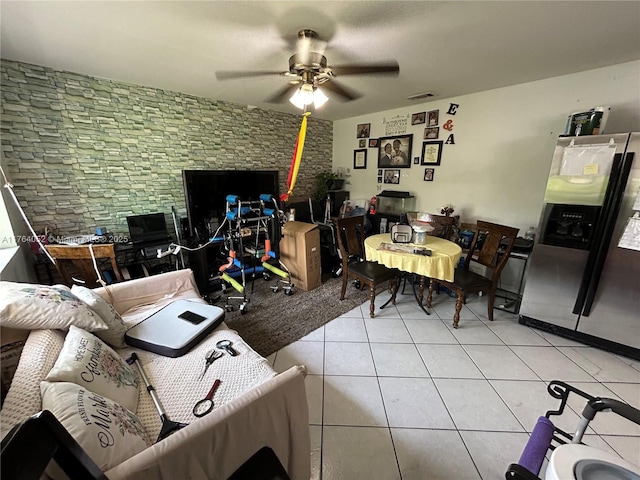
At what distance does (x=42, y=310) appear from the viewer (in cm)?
113

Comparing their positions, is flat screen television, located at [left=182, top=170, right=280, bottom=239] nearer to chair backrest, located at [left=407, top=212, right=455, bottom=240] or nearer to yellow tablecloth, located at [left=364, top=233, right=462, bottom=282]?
yellow tablecloth, located at [left=364, top=233, right=462, bottom=282]

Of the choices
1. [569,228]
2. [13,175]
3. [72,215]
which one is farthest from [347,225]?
[13,175]

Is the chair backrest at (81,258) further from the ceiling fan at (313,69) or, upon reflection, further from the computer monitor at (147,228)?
the ceiling fan at (313,69)

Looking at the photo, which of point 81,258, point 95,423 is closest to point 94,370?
point 95,423

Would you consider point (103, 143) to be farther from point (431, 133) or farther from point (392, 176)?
point (431, 133)

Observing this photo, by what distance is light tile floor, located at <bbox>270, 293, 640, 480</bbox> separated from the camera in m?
1.34

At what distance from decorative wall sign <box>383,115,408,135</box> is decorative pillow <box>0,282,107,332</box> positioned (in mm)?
3966

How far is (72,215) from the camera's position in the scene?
260cm

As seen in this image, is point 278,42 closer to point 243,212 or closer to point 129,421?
point 243,212

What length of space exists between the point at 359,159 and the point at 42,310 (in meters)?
4.18

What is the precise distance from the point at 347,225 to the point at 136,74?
254 centimetres

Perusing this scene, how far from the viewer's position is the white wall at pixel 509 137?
90.6 inches

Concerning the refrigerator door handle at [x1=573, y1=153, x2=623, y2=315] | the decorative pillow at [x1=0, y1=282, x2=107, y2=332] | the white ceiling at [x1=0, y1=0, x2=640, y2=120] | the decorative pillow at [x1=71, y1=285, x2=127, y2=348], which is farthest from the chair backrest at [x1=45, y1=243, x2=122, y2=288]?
the refrigerator door handle at [x1=573, y1=153, x2=623, y2=315]

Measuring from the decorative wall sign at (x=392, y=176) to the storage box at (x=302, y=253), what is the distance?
1.70 metres
